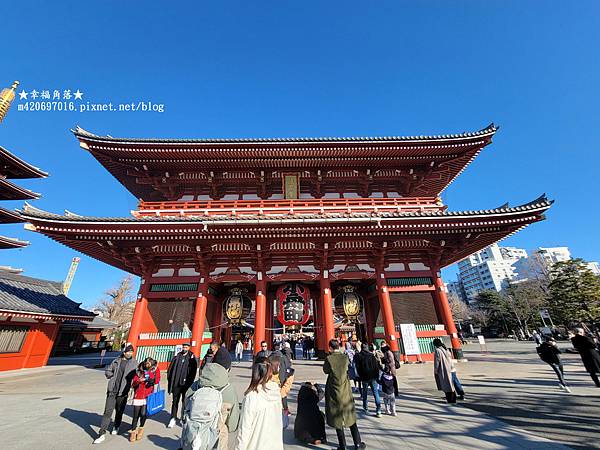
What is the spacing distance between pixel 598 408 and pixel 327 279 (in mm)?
9277

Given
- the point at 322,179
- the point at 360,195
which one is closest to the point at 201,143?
the point at 322,179

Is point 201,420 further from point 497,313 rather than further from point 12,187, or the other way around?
point 497,313

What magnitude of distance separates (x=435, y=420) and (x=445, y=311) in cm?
833

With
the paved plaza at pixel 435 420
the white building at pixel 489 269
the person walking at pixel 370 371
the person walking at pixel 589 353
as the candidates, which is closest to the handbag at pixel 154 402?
the paved plaza at pixel 435 420

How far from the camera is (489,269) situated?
98.9m

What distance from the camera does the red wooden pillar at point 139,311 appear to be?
39.1ft

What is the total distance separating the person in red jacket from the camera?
4.88 meters

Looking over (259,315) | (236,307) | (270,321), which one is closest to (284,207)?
(259,315)

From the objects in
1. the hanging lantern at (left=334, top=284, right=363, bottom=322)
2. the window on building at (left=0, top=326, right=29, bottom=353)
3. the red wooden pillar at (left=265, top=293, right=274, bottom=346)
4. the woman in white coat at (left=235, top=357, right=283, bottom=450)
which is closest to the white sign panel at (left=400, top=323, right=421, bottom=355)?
the hanging lantern at (left=334, top=284, right=363, bottom=322)

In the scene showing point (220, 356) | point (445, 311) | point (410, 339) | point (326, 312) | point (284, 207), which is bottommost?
point (220, 356)

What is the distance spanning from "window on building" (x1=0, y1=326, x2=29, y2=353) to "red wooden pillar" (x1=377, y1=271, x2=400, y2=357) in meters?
22.0

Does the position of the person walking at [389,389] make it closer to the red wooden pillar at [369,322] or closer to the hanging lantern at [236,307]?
the red wooden pillar at [369,322]

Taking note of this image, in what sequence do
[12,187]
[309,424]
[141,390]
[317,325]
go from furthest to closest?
[12,187], [317,325], [141,390], [309,424]

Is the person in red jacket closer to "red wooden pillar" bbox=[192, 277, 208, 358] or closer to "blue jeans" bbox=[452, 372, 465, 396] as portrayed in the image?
"blue jeans" bbox=[452, 372, 465, 396]
